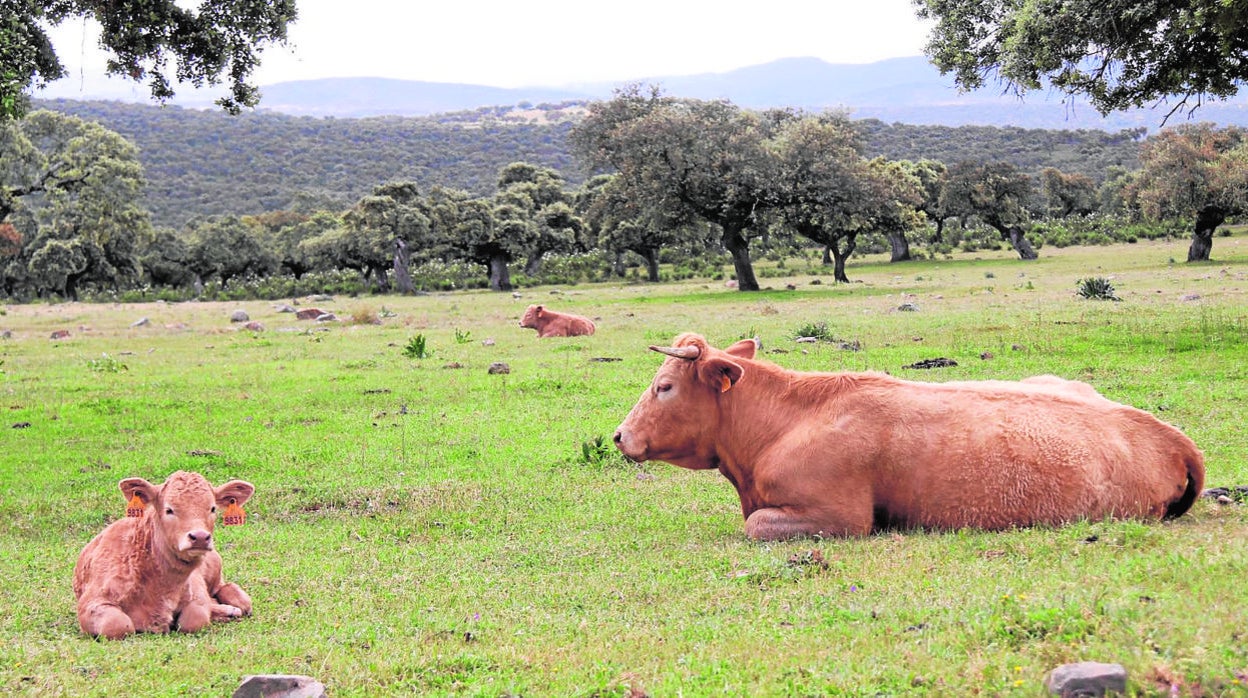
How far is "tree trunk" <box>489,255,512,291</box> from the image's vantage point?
64.8 meters

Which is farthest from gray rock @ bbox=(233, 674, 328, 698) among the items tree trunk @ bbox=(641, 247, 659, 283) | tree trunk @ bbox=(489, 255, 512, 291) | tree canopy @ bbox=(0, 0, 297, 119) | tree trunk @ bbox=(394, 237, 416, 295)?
tree trunk @ bbox=(489, 255, 512, 291)

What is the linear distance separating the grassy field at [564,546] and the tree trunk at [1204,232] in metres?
21.1

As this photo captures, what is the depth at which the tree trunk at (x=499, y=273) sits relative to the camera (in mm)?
64812

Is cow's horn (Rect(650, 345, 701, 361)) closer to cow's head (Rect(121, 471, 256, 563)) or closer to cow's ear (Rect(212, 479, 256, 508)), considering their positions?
cow's ear (Rect(212, 479, 256, 508))

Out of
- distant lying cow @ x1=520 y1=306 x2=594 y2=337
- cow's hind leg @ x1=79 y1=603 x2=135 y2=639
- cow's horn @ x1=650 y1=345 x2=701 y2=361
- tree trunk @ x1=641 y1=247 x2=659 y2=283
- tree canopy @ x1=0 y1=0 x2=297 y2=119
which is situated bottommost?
tree trunk @ x1=641 y1=247 x2=659 y2=283

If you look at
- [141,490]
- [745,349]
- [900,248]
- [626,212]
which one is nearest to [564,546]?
[745,349]

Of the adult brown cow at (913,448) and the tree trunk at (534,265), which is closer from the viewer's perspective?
the adult brown cow at (913,448)

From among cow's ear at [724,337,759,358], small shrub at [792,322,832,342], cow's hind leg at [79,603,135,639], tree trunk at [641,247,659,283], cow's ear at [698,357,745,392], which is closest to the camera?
cow's hind leg at [79,603,135,639]

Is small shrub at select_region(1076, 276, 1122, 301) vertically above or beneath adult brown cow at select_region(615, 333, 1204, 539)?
beneath

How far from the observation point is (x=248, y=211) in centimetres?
11169

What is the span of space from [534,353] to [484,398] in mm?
6592

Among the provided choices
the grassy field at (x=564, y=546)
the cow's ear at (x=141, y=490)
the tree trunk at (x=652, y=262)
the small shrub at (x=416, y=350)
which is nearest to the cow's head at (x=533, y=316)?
the grassy field at (x=564, y=546)

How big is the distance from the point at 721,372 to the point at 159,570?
15.3 ft

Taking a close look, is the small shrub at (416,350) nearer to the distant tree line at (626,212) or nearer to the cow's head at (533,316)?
the cow's head at (533,316)
